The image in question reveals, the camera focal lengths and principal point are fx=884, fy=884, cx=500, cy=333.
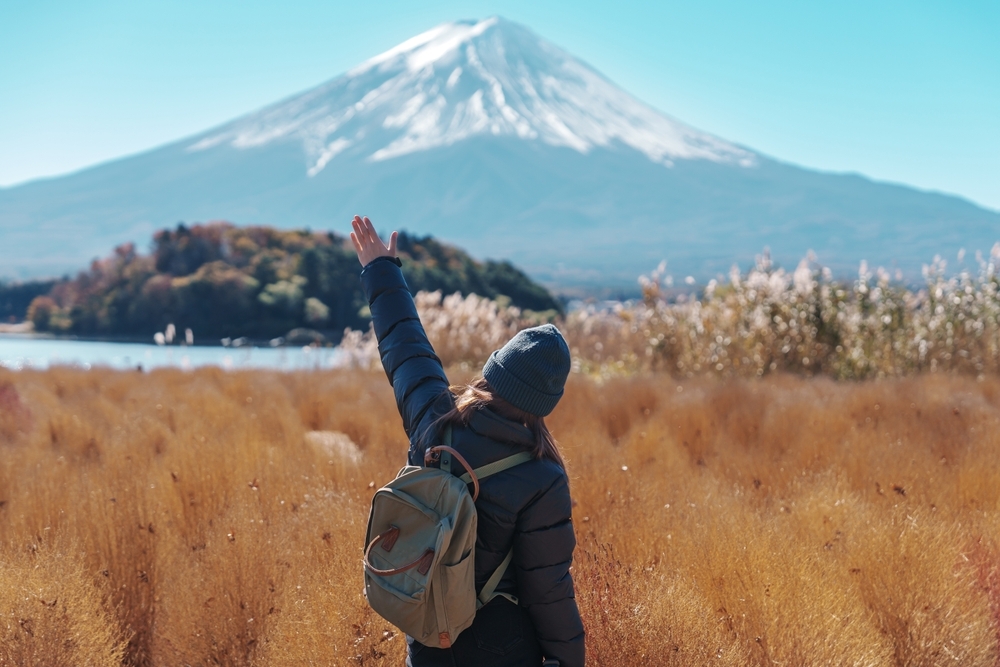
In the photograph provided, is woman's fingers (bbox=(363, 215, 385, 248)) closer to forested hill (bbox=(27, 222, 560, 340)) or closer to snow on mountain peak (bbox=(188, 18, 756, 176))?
forested hill (bbox=(27, 222, 560, 340))

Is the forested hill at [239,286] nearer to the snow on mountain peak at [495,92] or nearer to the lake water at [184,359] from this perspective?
the lake water at [184,359]

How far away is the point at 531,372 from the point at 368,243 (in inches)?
32.5

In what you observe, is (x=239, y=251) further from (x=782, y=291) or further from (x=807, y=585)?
(x=807, y=585)

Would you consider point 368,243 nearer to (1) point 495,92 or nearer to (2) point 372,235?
(2) point 372,235

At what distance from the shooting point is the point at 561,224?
195m

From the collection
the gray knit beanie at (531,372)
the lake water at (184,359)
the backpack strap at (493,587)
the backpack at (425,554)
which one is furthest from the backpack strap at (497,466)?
the lake water at (184,359)

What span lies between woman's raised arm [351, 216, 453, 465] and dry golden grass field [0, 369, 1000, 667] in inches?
32.5

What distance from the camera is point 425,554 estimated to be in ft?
6.64

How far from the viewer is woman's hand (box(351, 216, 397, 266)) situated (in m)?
2.69

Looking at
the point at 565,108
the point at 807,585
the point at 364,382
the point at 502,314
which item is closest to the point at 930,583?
the point at 807,585

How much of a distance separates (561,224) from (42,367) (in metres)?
187

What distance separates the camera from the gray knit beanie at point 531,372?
2.15 meters

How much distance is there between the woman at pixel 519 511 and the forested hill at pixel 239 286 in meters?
21.0

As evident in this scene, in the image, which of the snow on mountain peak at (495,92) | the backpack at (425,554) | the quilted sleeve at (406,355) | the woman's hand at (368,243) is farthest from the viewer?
the snow on mountain peak at (495,92)
